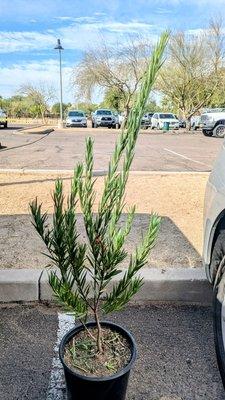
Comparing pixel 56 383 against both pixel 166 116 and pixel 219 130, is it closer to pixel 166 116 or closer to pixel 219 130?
pixel 219 130

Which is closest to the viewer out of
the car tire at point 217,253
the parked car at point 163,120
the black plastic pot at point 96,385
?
the black plastic pot at point 96,385

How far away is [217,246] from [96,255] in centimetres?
98

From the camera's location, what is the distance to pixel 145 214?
200 inches

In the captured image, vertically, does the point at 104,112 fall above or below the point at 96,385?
above

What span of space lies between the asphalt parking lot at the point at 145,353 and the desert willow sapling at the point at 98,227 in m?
0.60

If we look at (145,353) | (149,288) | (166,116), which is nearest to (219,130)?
(166,116)

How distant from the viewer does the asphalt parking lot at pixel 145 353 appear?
216 cm

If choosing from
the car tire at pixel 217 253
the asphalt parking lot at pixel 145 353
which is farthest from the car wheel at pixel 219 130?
the car tire at pixel 217 253

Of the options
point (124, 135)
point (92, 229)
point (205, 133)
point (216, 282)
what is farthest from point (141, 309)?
point (205, 133)

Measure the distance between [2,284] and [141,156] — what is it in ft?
31.4

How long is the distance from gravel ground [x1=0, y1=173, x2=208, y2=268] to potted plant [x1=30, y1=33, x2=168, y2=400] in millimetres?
1674

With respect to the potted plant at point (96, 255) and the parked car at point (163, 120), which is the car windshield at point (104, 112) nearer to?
the parked car at point (163, 120)

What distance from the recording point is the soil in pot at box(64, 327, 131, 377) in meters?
1.77

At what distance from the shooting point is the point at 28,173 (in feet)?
26.6
